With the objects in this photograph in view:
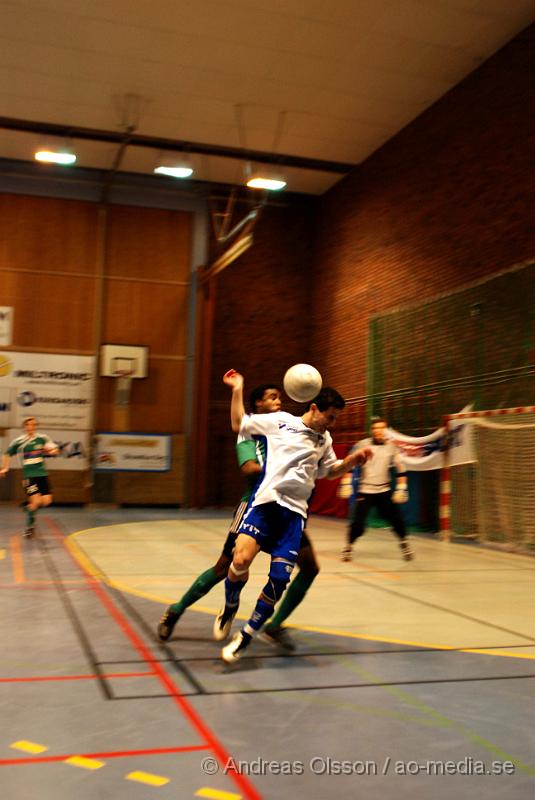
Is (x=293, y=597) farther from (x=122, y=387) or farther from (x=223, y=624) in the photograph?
(x=122, y=387)

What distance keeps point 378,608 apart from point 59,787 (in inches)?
181

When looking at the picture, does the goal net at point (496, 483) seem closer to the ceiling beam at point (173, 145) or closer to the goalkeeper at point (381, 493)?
the goalkeeper at point (381, 493)

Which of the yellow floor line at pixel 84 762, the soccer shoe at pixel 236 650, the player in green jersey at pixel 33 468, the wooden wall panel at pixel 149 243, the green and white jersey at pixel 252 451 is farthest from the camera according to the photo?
the wooden wall panel at pixel 149 243

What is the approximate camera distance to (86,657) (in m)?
5.33

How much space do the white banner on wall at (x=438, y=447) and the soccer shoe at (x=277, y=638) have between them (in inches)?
334

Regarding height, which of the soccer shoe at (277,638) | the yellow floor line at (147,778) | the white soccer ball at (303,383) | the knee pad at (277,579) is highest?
the white soccer ball at (303,383)

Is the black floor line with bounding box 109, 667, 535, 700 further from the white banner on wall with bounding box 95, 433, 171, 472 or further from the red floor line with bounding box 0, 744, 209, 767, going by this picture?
the white banner on wall with bounding box 95, 433, 171, 472

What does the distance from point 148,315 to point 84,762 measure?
1885 centimetres

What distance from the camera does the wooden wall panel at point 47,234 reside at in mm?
20906

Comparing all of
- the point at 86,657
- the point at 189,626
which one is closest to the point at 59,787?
the point at 86,657

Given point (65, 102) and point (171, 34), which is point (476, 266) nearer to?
point (171, 34)

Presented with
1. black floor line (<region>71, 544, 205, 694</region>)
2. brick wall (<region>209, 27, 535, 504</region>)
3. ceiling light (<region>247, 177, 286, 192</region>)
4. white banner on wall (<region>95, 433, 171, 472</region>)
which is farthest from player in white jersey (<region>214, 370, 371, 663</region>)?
white banner on wall (<region>95, 433, 171, 472</region>)

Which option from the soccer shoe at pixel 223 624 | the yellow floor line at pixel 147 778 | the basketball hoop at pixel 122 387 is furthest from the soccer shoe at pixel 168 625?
the basketball hoop at pixel 122 387

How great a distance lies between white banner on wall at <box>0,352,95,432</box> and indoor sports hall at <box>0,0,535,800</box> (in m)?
0.06
